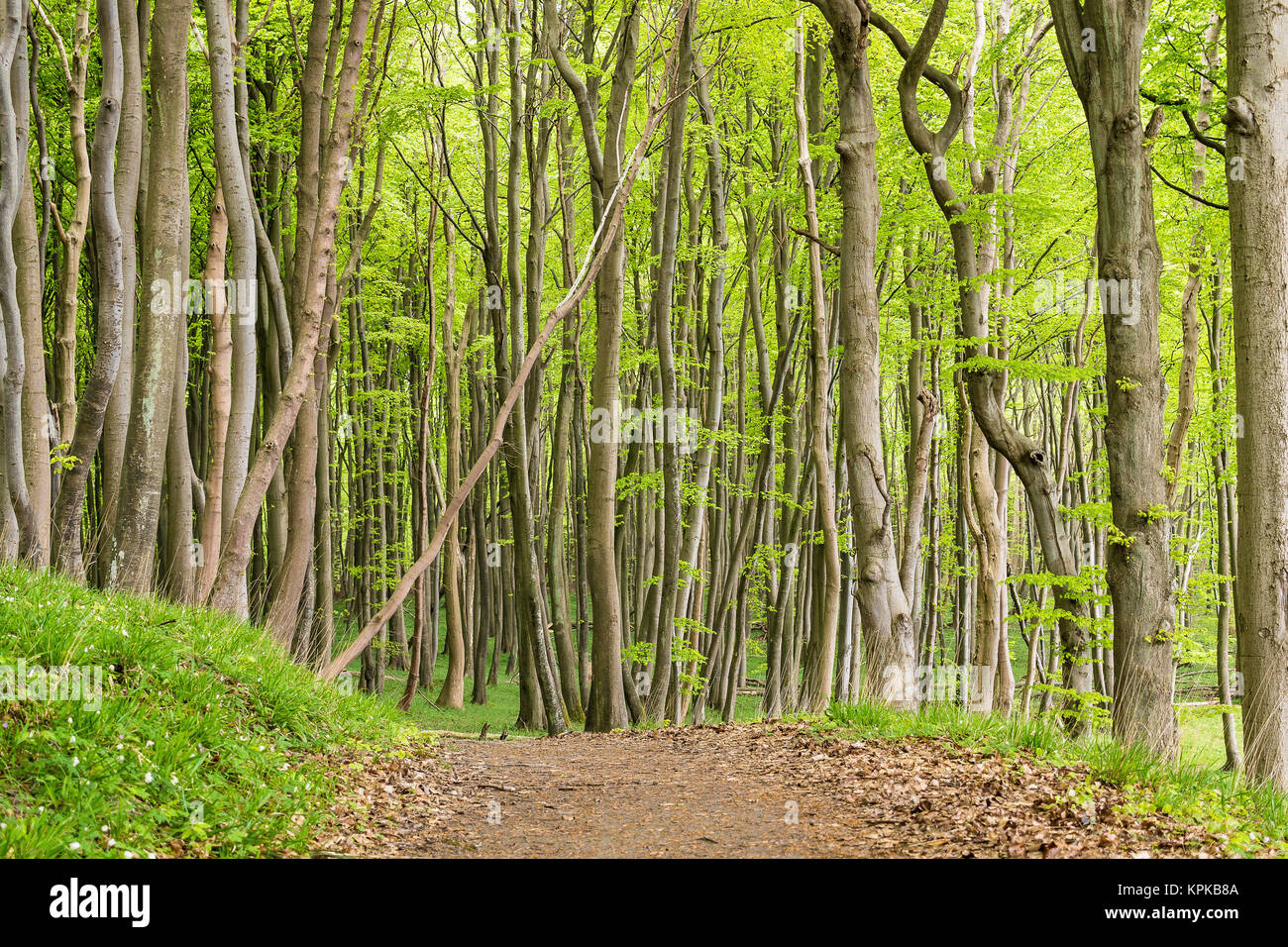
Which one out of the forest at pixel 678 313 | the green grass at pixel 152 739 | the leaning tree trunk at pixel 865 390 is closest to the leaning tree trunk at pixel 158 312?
the forest at pixel 678 313

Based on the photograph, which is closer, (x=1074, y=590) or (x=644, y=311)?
(x=1074, y=590)

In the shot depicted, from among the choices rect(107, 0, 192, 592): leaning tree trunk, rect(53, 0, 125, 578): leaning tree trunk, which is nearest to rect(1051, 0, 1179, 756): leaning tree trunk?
rect(107, 0, 192, 592): leaning tree trunk

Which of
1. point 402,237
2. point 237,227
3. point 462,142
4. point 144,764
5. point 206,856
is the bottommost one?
point 206,856

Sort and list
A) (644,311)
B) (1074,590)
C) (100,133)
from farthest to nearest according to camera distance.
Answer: (644,311), (1074,590), (100,133)

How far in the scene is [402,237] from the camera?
18.7m

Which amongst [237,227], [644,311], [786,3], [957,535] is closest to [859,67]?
[786,3]

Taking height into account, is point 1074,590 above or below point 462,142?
below

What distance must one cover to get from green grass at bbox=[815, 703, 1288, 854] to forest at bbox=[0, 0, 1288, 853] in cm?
25

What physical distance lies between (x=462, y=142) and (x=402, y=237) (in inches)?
101

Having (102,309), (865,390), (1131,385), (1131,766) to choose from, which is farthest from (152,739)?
(1131,385)

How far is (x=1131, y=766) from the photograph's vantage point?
516 cm

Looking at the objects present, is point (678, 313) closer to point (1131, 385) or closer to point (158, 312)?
point (158, 312)
